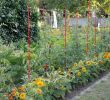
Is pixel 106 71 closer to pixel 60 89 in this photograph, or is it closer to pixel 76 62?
pixel 76 62

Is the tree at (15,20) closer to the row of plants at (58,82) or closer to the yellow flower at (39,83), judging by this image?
the row of plants at (58,82)

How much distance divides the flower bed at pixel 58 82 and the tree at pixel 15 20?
3.46m

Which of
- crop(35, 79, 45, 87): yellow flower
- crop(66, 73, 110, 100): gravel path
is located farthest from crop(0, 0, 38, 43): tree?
crop(35, 79, 45, 87): yellow flower

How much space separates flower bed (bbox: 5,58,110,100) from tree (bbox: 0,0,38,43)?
3.46 metres

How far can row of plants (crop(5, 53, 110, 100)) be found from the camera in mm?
5242

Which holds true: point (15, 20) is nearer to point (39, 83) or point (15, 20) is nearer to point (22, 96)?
point (39, 83)

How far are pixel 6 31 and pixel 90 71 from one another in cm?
385

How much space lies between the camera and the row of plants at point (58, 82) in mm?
5242

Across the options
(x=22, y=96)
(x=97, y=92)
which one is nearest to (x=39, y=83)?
(x=22, y=96)

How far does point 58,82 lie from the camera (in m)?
5.93

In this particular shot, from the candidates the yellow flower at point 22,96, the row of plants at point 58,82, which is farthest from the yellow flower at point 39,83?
the yellow flower at point 22,96

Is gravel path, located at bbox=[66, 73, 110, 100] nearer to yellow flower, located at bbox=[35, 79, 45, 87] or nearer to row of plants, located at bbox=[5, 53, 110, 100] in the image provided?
row of plants, located at bbox=[5, 53, 110, 100]

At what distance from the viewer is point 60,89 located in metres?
5.93

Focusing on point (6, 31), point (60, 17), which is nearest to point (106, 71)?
point (60, 17)
